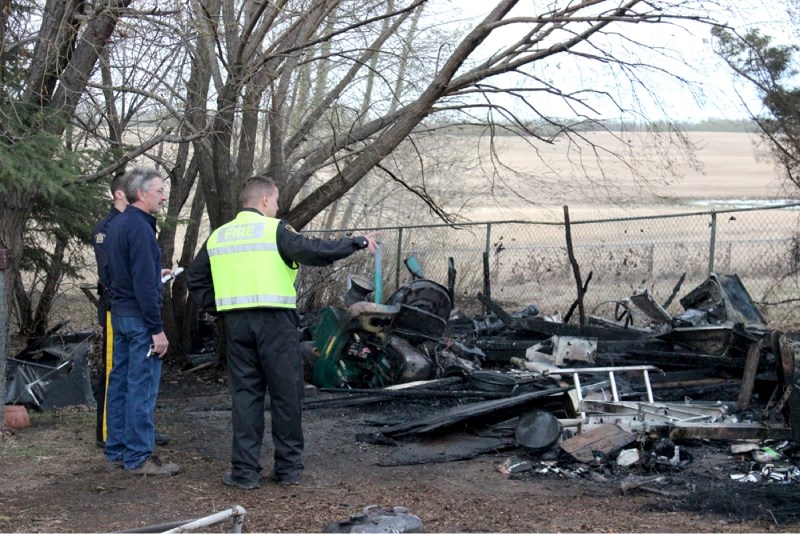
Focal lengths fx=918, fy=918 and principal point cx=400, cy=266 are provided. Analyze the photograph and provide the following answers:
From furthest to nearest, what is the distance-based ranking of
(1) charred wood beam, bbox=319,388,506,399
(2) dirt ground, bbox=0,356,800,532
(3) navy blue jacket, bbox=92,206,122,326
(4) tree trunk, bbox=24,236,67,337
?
(4) tree trunk, bbox=24,236,67,337
(1) charred wood beam, bbox=319,388,506,399
(3) navy blue jacket, bbox=92,206,122,326
(2) dirt ground, bbox=0,356,800,532

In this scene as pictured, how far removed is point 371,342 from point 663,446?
366cm

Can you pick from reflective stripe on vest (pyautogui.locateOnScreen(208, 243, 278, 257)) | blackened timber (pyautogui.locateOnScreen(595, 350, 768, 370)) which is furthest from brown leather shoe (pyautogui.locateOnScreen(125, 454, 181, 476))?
blackened timber (pyautogui.locateOnScreen(595, 350, 768, 370))

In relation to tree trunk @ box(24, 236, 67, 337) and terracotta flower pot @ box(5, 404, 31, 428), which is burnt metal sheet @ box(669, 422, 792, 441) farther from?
tree trunk @ box(24, 236, 67, 337)

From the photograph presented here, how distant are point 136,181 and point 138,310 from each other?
2.87ft

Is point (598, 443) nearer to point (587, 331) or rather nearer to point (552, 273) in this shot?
point (587, 331)

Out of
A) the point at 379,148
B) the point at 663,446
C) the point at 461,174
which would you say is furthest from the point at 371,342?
the point at 461,174

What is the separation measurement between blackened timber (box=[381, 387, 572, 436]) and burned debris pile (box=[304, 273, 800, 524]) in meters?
0.01

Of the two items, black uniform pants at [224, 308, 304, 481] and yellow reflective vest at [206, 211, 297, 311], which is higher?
yellow reflective vest at [206, 211, 297, 311]

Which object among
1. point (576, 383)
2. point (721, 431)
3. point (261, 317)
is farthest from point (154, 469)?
point (721, 431)

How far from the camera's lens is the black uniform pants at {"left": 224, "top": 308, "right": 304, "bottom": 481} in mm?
5871

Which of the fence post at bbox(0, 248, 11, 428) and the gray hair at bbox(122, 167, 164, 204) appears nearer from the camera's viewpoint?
the gray hair at bbox(122, 167, 164, 204)

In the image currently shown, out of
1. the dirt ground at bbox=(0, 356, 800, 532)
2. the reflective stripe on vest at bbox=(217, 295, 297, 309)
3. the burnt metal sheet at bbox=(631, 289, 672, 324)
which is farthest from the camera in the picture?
the burnt metal sheet at bbox=(631, 289, 672, 324)

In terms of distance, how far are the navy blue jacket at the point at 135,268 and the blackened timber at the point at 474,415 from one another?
7.55 ft

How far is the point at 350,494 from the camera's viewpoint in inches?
230
